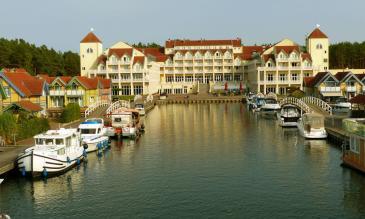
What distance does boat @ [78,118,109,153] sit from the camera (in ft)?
131

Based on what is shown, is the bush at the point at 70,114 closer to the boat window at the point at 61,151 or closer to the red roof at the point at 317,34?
the boat window at the point at 61,151

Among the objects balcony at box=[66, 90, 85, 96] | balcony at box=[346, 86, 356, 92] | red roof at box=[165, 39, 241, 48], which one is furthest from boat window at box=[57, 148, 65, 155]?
red roof at box=[165, 39, 241, 48]

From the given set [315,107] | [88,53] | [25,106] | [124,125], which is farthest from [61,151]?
[88,53]

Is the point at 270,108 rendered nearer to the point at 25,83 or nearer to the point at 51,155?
the point at 25,83

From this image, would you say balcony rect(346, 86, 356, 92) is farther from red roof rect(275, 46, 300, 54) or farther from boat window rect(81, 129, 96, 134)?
Result: boat window rect(81, 129, 96, 134)

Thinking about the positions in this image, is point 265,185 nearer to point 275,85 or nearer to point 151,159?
point 151,159

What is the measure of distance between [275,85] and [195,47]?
32263 mm

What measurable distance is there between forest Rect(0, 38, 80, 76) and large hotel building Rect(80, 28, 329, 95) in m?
12.4

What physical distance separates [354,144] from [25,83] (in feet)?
126

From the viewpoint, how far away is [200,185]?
2866 cm

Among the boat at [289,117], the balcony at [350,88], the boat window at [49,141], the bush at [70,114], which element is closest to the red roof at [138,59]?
the balcony at [350,88]

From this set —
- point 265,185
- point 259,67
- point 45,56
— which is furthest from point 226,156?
point 45,56

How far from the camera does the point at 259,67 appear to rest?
340 ft

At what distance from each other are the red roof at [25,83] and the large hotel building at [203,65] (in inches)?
1802
